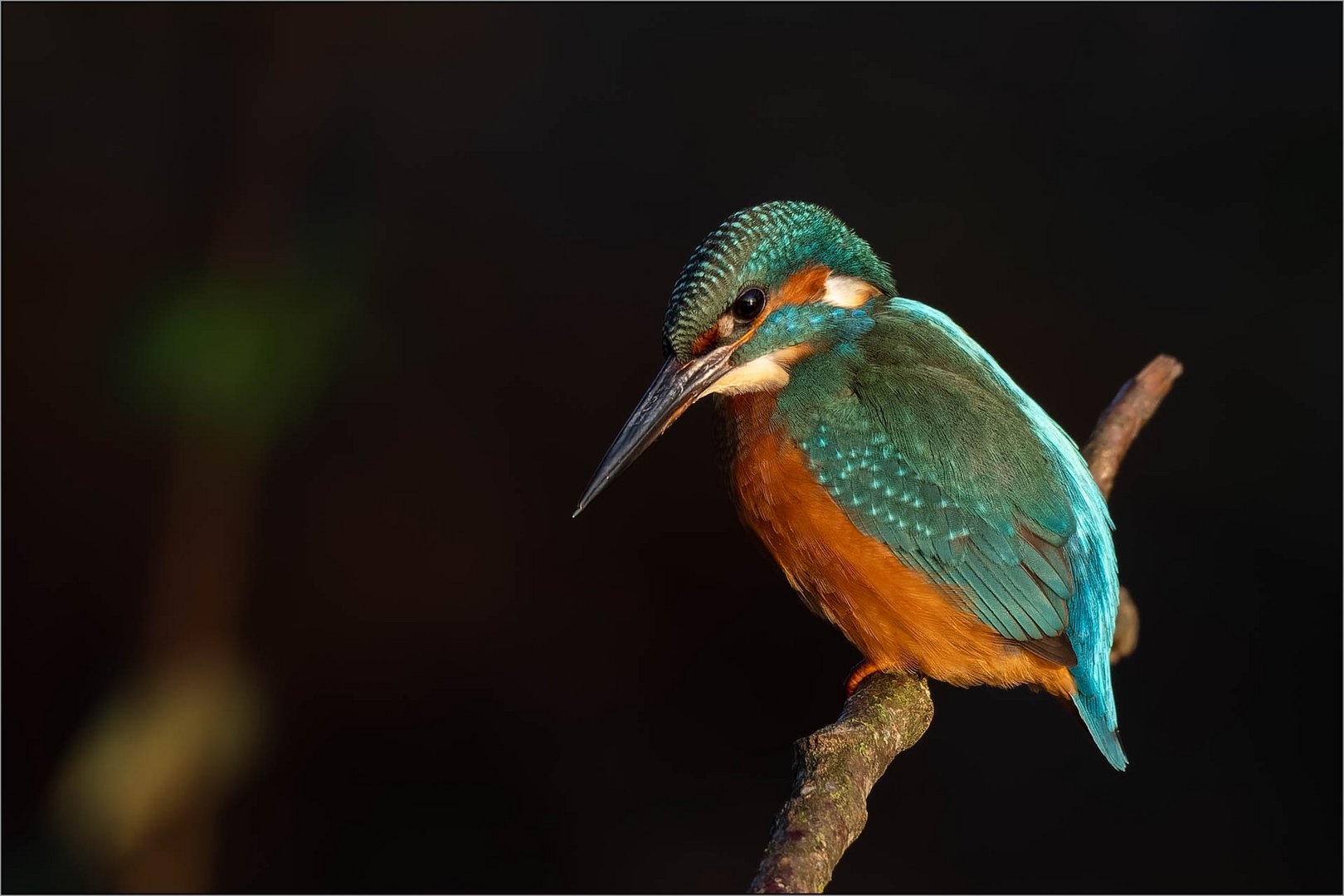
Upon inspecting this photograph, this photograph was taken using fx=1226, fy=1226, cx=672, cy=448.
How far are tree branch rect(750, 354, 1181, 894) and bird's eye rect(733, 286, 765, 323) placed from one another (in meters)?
0.61

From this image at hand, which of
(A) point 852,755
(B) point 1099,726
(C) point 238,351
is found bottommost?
(C) point 238,351

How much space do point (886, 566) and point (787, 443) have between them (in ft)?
0.82

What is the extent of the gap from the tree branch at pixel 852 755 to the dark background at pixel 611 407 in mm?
1488

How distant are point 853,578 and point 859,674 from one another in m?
0.19

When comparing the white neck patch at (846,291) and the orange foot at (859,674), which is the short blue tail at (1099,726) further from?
the white neck patch at (846,291)

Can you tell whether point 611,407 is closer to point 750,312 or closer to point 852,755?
point 750,312

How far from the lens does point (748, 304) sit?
1890mm

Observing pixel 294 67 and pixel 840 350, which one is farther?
pixel 294 67

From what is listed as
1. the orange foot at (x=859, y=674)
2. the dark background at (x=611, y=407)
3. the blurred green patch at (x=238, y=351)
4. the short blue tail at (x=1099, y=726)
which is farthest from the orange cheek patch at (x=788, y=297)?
the dark background at (x=611, y=407)

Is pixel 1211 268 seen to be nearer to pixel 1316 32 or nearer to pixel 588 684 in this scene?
pixel 1316 32

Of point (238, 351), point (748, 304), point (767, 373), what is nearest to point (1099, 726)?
point (767, 373)

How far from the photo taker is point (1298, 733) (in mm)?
3574

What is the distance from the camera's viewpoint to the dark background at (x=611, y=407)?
3.60 metres

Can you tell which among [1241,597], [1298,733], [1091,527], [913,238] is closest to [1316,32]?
[913,238]
